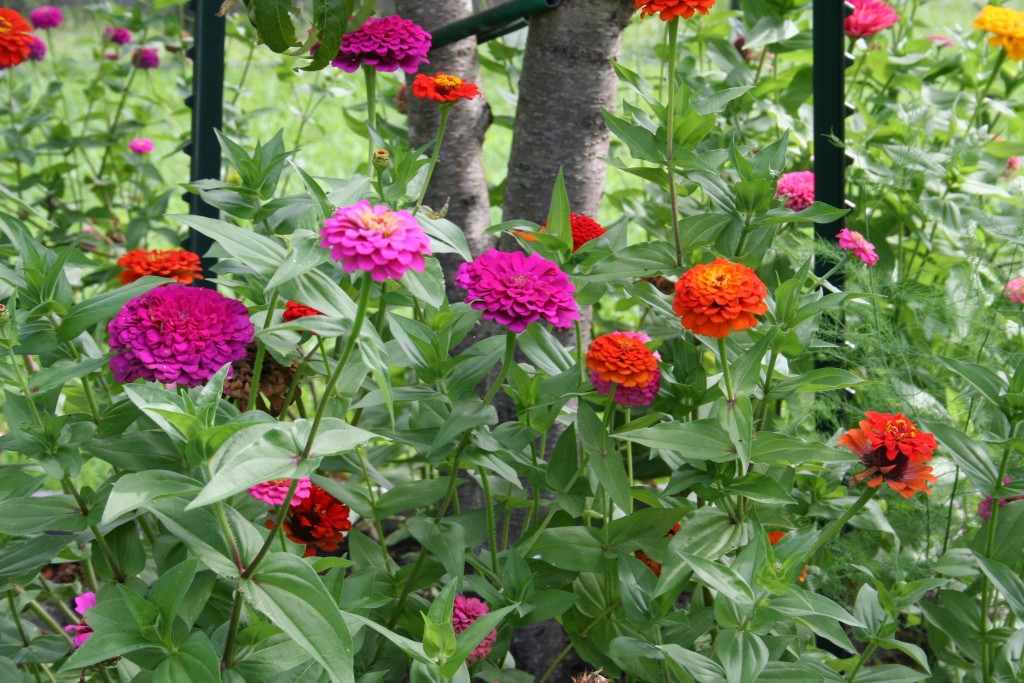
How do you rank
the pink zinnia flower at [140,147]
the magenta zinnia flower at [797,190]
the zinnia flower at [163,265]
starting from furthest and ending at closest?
the pink zinnia flower at [140,147] → the magenta zinnia flower at [797,190] → the zinnia flower at [163,265]

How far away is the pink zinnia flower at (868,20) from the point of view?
174 centimetres

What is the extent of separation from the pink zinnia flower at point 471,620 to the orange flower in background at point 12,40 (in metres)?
0.91

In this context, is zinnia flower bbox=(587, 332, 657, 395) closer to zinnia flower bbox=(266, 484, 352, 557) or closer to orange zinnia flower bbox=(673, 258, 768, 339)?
orange zinnia flower bbox=(673, 258, 768, 339)

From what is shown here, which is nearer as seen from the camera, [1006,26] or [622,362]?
[622,362]

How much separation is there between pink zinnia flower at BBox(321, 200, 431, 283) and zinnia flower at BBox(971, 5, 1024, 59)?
3.94ft

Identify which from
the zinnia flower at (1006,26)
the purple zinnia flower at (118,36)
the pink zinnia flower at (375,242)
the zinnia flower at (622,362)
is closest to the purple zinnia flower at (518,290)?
the zinnia flower at (622,362)

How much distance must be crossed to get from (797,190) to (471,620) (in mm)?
837

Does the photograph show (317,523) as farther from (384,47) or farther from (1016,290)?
(1016,290)

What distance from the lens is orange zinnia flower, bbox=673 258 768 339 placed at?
91 centimetres

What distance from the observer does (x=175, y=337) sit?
0.94 m

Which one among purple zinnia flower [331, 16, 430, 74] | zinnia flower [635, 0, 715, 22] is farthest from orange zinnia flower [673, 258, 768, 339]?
purple zinnia flower [331, 16, 430, 74]

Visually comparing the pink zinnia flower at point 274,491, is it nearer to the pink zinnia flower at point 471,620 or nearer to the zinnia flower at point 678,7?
the pink zinnia flower at point 471,620

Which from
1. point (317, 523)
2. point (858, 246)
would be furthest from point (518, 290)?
point (858, 246)

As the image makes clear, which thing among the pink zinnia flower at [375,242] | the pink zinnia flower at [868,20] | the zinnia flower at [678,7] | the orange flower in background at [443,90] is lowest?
the pink zinnia flower at [375,242]
